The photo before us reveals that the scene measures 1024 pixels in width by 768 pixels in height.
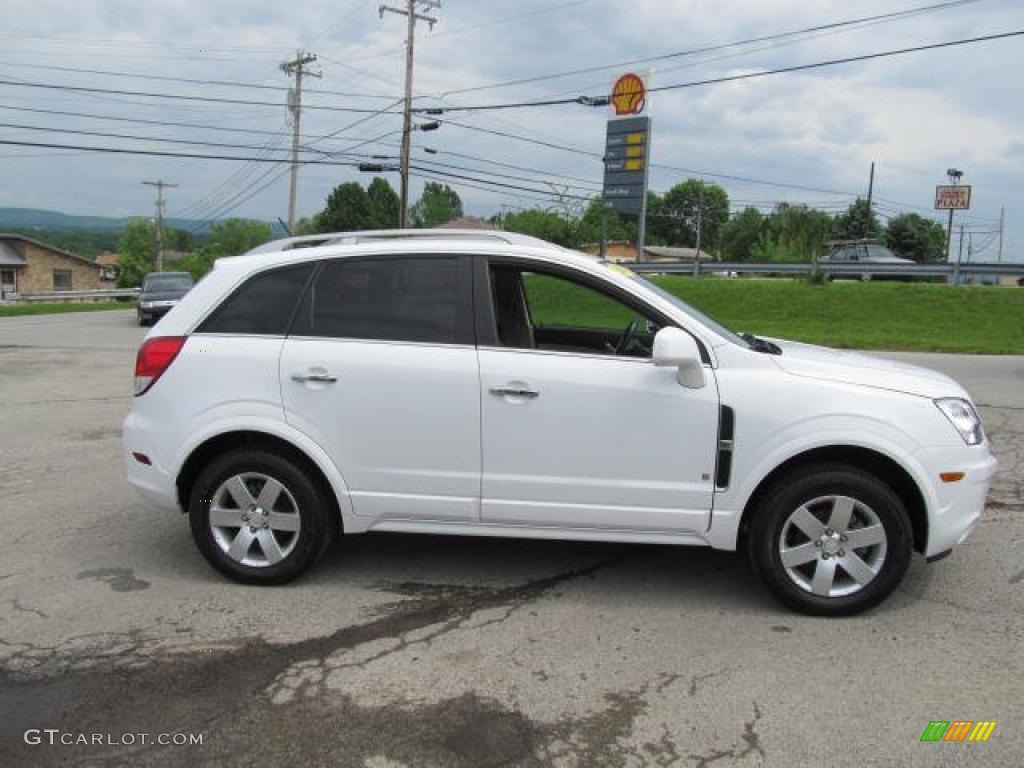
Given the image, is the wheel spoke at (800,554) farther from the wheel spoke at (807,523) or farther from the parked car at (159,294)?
the parked car at (159,294)

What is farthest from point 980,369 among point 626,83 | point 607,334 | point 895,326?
point 626,83

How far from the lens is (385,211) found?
9088 centimetres

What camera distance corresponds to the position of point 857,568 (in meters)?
4.01

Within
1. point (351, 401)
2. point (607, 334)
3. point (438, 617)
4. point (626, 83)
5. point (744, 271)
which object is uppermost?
point (626, 83)

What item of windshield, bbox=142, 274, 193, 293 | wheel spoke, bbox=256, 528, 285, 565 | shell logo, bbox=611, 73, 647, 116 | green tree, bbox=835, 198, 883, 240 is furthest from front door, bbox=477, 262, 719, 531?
green tree, bbox=835, 198, 883, 240

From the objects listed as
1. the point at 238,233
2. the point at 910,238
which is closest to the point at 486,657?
the point at 910,238

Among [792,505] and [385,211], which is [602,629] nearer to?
[792,505]

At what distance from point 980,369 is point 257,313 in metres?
13.8

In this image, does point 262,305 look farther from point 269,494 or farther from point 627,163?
point 627,163

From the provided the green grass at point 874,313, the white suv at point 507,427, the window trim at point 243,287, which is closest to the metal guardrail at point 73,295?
the green grass at point 874,313

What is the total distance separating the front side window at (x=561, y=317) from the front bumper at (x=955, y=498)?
1477 mm

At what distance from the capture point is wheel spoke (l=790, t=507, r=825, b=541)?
3.97 m

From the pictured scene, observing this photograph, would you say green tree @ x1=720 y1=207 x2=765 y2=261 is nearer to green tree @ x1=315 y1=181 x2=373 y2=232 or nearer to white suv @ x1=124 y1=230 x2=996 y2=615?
green tree @ x1=315 y1=181 x2=373 y2=232

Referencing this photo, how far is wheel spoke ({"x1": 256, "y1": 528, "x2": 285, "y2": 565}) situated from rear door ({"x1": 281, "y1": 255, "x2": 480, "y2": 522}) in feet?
1.52
